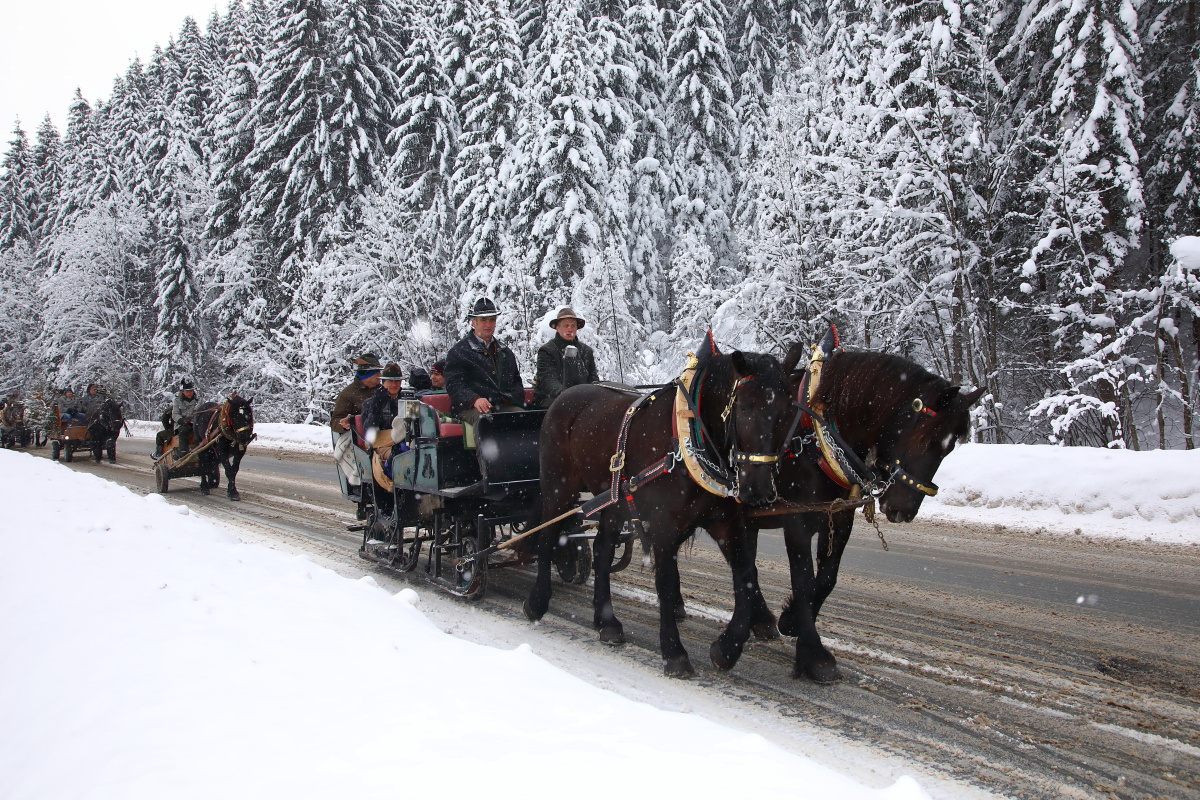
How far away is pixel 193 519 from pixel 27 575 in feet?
10.3

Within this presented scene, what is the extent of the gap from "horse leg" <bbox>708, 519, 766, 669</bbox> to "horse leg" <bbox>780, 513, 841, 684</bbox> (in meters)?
0.25

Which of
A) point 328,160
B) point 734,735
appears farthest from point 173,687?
point 328,160

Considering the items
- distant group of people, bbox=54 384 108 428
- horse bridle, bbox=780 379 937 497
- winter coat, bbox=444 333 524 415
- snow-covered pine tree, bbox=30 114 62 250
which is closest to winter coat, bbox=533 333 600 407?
winter coat, bbox=444 333 524 415

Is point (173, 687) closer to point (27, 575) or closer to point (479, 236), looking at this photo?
point (27, 575)

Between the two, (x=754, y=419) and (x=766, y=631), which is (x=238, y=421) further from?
(x=754, y=419)

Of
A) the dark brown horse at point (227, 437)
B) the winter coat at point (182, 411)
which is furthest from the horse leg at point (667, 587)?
the winter coat at point (182, 411)

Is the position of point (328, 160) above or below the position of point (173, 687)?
above

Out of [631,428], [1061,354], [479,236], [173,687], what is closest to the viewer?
[173,687]

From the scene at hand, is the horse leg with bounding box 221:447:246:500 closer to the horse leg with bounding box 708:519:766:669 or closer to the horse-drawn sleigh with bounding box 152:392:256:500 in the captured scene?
the horse-drawn sleigh with bounding box 152:392:256:500

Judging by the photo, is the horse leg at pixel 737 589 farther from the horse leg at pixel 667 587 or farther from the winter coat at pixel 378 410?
the winter coat at pixel 378 410

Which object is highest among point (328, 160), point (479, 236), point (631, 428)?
point (328, 160)

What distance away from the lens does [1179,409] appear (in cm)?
1427

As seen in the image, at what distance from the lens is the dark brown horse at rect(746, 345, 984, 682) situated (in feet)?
13.8

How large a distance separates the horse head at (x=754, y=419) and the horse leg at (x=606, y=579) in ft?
4.10
